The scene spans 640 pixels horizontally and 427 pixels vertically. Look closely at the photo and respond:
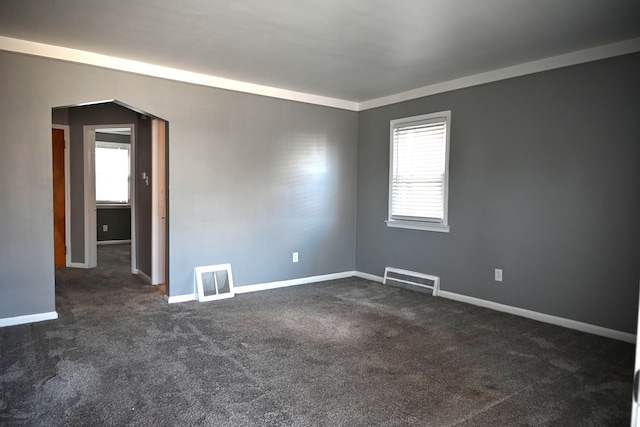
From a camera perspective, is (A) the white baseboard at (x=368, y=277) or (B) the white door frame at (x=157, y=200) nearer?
(B) the white door frame at (x=157, y=200)

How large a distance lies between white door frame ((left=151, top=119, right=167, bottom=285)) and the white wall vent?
995 millimetres

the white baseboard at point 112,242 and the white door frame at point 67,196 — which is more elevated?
the white door frame at point 67,196

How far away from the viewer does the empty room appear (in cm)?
262

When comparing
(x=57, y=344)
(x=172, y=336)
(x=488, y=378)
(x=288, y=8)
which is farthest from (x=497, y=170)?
(x=57, y=344)

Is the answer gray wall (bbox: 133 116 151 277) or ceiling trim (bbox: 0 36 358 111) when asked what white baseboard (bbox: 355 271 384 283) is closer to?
ceiling trim (bbox: 0 36 358 111)

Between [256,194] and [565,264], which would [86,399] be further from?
[565,264]

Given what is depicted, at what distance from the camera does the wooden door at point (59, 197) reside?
21.2 ft

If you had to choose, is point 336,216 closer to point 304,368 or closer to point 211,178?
point 211,178

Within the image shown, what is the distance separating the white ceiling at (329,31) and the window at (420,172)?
0.76 metres

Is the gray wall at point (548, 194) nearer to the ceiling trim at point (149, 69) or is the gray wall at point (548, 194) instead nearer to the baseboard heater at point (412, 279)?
the baseboard heater at point (412, 279)

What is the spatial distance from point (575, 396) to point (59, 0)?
4.11 m

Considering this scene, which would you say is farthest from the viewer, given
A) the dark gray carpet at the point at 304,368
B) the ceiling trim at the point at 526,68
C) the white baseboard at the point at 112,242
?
the white baseboard at the point at 112,242

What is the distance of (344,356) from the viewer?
10.1 feet

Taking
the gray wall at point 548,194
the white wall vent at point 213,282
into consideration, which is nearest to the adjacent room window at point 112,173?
the white wall vent at point 213,282
